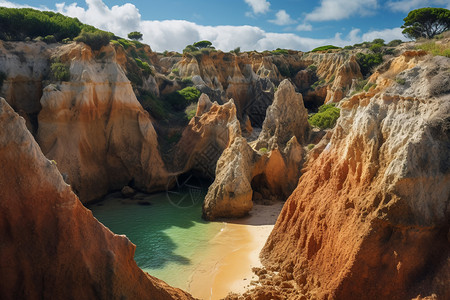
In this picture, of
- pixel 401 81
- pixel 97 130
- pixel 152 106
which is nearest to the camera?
pixel 401 81

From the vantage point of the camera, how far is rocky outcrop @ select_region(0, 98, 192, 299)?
5.55m

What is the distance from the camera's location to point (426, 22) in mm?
42062

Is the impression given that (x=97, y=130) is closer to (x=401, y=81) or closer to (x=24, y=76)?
(x=24, y=76)

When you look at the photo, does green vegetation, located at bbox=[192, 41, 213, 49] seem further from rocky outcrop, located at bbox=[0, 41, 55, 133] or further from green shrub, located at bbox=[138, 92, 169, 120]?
rocky outcrop, located at bbox=[0, 41, 55, 133]

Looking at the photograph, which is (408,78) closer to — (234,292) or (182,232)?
(234,292)

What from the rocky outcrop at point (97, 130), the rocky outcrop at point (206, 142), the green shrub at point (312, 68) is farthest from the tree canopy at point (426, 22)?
the rocky outcrop at point (97, 130)

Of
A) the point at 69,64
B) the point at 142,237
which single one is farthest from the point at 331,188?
the point at 69,64

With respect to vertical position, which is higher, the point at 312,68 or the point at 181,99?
the point at 312,68

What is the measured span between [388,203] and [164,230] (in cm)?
1025

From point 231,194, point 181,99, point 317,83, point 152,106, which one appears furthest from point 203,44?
point 231,194

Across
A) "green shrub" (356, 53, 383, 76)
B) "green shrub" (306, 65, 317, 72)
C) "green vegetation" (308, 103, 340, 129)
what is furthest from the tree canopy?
"green vegetation" (308, 103, 340, 129)

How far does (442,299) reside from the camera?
609 cm

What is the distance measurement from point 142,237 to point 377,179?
10027 mm

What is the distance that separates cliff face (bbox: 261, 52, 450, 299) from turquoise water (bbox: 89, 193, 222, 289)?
162 inches
